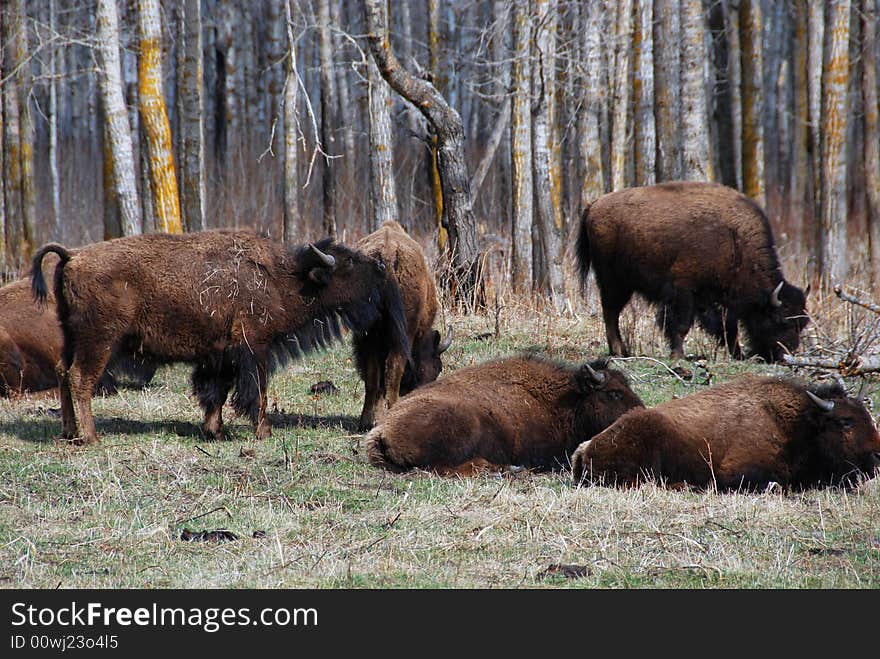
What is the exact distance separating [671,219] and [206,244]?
5.86 metres

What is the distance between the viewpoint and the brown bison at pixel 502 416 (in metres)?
7.73

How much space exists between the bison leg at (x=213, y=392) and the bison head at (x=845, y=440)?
490 cm

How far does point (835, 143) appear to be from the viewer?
17.3m

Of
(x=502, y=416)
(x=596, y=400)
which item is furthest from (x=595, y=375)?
(x=502, y=416)

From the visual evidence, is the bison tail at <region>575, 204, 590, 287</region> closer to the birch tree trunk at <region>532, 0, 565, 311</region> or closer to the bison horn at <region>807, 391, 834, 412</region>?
the birch tree trunk at <region>532, 0, 565, 311</region>

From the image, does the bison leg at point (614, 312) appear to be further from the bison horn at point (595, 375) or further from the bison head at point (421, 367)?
the bison horn at point (595, 375)

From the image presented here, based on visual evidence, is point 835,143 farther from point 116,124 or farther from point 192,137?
point 116,124

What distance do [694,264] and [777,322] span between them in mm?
1262

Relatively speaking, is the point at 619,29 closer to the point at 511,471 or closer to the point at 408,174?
the point at 408,174

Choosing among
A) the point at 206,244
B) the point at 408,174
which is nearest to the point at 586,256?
the point at 206,244

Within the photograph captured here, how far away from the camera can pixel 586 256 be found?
43.0 feet

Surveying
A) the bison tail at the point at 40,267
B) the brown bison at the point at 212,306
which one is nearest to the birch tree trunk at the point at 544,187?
the brown bison at the point at 212,306

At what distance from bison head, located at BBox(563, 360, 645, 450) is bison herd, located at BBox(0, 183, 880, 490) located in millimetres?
15

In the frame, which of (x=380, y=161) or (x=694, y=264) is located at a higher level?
(x=380, y=161)
